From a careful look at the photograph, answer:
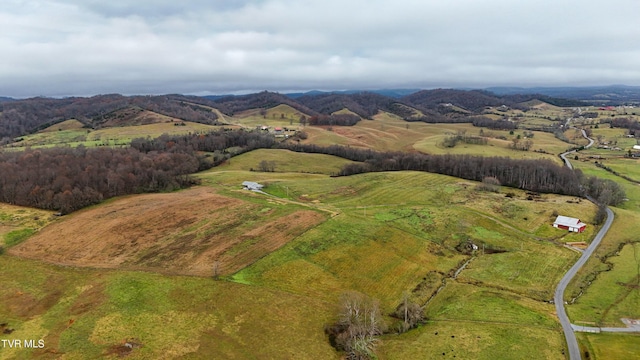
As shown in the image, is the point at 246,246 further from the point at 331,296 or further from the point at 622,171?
the point at 622,171

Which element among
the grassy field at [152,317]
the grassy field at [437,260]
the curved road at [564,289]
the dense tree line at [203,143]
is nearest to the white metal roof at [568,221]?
the grassy field at [437,260]

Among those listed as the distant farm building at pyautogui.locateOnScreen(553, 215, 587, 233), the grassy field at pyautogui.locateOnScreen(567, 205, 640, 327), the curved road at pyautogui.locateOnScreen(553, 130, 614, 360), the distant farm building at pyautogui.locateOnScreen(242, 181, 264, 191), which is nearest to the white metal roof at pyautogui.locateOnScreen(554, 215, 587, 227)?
the distant farm building at pyautogui.locateOnScreen(553, 215, 587, 233)

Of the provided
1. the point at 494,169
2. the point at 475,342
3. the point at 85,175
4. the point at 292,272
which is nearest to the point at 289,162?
the point at 85,175

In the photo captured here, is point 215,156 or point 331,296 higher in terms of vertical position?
point 215,156

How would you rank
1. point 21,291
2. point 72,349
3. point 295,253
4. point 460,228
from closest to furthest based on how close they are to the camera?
1. point 72,349
2. point 21,291
3. point 295,253
4. point 460,228

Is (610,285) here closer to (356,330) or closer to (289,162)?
(356,330)

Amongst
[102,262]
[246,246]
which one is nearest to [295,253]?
[246,246]
